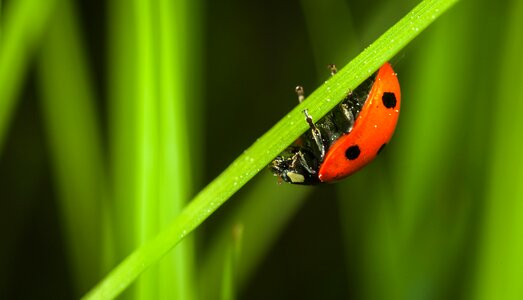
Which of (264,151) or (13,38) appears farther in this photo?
(13,38)

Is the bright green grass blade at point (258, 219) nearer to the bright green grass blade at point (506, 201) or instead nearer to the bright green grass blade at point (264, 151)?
the bright green grass blade at point (506, 201)

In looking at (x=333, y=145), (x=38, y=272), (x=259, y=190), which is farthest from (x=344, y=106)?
(x=38, y=272)

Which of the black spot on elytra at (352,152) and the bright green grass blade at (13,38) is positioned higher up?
the black spot on elytra at (352,152)

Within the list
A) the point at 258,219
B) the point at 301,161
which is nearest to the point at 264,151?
the point at 301,161

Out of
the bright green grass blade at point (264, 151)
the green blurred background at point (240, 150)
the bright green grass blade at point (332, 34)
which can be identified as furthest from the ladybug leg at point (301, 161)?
the bright green grass blade at point (264, 151)

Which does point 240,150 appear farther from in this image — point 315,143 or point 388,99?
point 388,99

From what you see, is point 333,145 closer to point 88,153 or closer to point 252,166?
point 252,166
